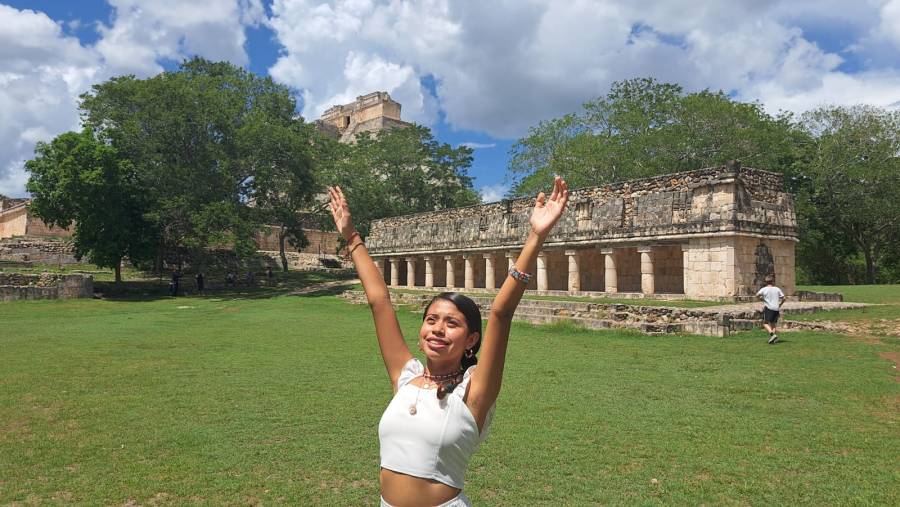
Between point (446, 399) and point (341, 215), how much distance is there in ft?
4.06

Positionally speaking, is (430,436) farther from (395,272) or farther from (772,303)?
(395,272)

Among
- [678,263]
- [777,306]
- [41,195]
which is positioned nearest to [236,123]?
[41,195]

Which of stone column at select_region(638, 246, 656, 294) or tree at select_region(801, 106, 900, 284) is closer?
stone column at select_region(638, 246, 656, 294)

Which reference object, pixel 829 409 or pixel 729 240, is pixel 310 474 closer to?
pixel 829 409

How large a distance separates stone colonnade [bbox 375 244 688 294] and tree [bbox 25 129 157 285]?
14.9 metres

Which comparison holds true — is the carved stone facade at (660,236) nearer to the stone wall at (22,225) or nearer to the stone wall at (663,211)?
the stone wall at (663,211)

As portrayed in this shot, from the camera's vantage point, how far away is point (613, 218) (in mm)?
21562

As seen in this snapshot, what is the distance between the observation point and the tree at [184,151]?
31188 millimetres

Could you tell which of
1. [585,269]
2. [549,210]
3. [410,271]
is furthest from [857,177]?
[549,210]

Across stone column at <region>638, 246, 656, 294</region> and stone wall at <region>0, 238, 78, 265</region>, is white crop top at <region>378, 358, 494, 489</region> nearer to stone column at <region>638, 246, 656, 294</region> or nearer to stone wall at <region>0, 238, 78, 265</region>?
stone column at <region>638, 246, 656, 294</region>

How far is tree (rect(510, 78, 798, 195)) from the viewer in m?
34.8

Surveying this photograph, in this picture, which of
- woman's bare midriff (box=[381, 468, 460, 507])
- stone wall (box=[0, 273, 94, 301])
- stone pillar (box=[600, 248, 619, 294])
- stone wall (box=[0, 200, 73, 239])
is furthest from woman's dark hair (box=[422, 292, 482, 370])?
stone wall (box=[0, 200, 73, 239])

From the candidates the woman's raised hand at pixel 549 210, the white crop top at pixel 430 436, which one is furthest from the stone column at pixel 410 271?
the white crop top at pixel 430 436

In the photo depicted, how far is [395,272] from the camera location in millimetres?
36469
